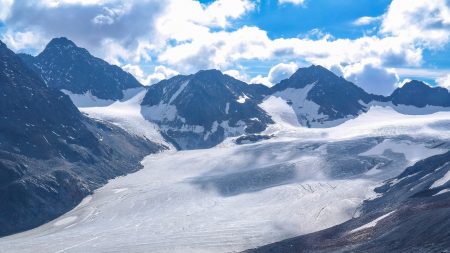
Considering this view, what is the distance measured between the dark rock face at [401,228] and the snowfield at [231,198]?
37.0ft

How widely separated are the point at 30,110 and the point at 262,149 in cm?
7026

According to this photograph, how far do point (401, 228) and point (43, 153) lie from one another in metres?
105

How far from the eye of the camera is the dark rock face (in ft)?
190

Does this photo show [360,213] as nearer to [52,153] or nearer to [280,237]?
[280,237]

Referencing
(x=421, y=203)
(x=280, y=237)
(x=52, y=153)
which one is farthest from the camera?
(x=52, y=153)

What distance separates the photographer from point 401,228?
210ft

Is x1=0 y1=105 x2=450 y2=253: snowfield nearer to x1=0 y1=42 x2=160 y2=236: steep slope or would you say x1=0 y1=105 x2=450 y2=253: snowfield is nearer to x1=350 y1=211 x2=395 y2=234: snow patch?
x1=0 y1=42 x2=160 y2=236: steep slope

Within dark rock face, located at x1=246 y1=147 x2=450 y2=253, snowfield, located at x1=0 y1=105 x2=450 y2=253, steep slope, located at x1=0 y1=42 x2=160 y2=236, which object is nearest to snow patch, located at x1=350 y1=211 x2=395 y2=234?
dark rock face, located at x1=246 y1=147 x2=450 y2=253

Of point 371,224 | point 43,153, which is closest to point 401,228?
point 371,224

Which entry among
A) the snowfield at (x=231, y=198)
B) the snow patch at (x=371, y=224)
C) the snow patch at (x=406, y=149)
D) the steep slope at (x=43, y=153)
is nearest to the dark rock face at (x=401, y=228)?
the snow patch at (x=371, y=224)

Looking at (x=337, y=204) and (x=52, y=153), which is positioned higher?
(x=52, y=153)

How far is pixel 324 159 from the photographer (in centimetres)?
15588

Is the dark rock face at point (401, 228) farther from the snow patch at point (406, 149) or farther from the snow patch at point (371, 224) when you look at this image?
the snow patch at point (406, 149)

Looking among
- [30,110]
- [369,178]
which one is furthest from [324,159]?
[30,110]
